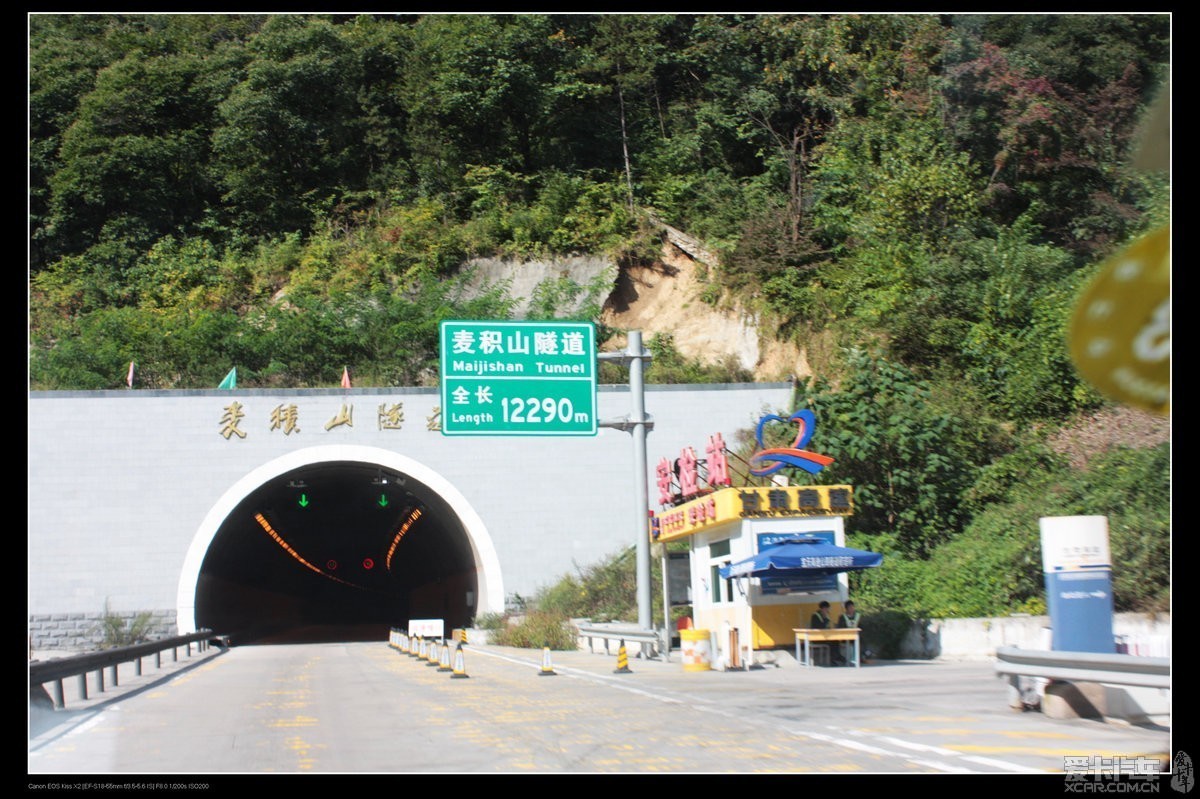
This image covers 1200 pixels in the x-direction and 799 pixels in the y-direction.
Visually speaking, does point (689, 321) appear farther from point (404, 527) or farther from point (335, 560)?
point (335, 560)

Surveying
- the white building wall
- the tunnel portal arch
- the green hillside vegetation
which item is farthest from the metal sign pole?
the tunnel portal arch

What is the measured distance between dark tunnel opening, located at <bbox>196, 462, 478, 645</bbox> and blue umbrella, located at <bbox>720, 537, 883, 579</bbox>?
1463 centimetres

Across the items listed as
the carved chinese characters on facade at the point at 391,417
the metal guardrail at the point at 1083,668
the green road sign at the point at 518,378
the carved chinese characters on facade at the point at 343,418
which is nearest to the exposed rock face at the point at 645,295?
the carved chinese characters on facade at the point at 391,417

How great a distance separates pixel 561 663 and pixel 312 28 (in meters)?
33.9

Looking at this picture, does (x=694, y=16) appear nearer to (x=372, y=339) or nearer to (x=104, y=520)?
(x=372, y=339)

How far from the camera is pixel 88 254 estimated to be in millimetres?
44250

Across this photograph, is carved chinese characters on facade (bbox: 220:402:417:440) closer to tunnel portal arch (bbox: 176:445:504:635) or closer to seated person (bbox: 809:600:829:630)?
tunnel portal arch (bbox: 176:445:504:635)

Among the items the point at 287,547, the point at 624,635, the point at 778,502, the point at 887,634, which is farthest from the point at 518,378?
the point at 287,547

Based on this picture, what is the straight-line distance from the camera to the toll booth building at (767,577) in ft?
63.7

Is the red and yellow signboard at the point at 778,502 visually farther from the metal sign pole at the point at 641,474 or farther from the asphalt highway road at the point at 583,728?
the asphalt highway road at the point at 583,728

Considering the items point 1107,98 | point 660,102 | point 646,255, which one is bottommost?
A: point 646,255

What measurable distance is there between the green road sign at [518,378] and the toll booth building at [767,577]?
126 inches

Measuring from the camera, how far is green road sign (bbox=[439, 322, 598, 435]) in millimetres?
20578
